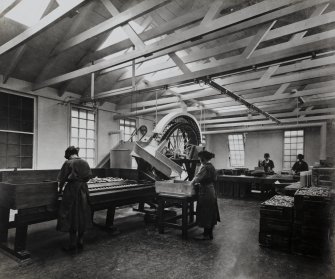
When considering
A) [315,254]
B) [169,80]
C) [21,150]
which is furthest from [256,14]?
[21,150]

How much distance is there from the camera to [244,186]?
9.36 m

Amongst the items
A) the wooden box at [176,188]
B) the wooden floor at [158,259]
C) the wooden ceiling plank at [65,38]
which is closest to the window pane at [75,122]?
the wooden ceiling plank at [65,38]

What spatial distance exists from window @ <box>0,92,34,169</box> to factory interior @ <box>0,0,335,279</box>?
27 mm

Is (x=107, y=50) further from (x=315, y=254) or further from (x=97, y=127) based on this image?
(x=315, y=254)

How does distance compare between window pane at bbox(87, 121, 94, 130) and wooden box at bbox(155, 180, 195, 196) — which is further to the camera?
window pane at bbox(87, 121, 94, 130)

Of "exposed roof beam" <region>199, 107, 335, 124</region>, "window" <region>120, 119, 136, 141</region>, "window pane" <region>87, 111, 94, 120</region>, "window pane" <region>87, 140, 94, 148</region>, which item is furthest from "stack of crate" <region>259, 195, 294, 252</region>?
"window" <region>120, 119, 136, 141</region>

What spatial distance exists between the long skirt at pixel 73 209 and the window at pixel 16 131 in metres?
3.60

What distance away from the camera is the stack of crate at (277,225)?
4.05 meters

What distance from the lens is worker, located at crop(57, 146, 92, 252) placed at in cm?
389

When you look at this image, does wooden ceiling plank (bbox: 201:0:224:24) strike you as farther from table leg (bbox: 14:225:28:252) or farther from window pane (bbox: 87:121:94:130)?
window pane (bbox: 87:121:94:130)

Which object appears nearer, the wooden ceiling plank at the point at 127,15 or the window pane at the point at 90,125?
the wooden ceiling plank at the point at 127,15

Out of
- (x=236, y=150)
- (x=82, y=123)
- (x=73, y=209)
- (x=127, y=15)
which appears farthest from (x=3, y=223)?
(x=236, y=150)

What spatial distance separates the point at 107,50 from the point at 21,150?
3.49 metres

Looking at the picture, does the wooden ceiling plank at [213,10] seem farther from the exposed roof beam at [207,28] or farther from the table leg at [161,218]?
the table leg at [161,218]
